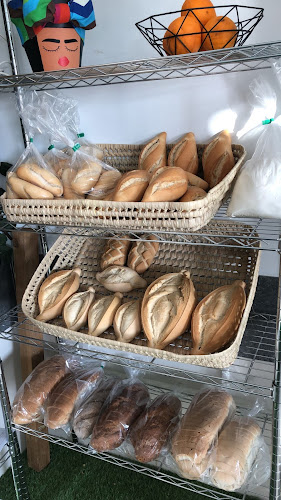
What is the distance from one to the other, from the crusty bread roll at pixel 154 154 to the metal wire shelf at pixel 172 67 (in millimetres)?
205

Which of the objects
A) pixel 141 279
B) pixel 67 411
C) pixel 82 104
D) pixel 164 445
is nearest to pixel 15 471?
pixel 67 411

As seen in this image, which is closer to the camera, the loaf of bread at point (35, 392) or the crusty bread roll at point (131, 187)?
the crusty bread roll at point (131, 187)

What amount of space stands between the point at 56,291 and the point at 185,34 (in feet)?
3.08

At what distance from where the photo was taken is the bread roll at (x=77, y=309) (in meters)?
1.44

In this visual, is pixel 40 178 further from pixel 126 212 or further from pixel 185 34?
pixel 185 34

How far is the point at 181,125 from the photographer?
4.99 feet

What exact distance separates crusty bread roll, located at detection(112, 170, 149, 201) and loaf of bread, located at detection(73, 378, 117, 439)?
2.64 feet

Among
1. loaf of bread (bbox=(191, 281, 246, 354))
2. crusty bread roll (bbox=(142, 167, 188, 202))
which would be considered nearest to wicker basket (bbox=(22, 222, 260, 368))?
loaf of bread (bbox=(191, 281, 246, 354))

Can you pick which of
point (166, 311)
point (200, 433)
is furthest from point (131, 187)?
point (200, 433)

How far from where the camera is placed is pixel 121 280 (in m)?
1.48

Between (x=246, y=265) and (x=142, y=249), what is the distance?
0.37 meters

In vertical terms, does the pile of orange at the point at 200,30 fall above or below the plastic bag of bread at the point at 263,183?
above

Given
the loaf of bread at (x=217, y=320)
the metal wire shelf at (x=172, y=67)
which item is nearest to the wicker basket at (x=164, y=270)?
the loaf of bread at (x=217, y=320)

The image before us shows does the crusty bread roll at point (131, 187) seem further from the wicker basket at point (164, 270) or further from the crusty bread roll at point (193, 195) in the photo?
the wicker basket at point (164, 270)
